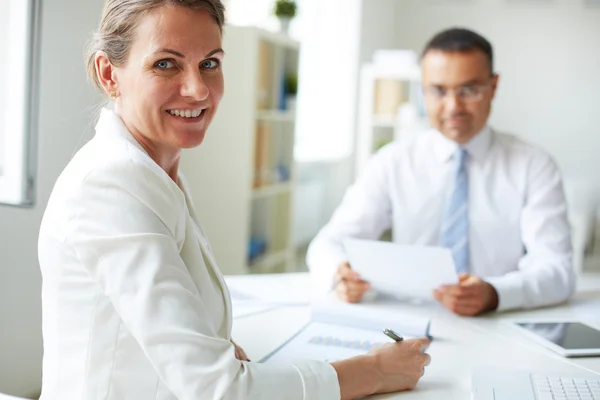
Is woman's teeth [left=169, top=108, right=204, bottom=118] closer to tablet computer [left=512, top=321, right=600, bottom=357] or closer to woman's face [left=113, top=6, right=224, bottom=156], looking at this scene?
woman's face [left=113, top=6, right=224, bottom=156]

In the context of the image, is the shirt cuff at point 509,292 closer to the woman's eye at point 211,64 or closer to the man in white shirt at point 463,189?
the man in white shirt at point 463,189

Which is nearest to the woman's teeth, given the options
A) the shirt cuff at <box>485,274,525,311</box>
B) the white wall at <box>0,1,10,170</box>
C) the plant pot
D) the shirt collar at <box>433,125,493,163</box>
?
the white wall at <box>0,1,10,170</box>

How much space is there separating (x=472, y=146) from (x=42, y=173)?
142cm

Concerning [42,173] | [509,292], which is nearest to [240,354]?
[509,292]

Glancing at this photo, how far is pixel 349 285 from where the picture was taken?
180 cm

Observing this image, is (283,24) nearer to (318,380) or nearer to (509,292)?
(509,292)

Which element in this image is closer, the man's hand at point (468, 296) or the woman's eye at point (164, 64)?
the woman's eye at point (164, 64)

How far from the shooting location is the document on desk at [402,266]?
1.70 metres

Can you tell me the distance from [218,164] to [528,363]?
7.88 feet

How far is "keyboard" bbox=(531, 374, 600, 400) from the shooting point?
1.17 m

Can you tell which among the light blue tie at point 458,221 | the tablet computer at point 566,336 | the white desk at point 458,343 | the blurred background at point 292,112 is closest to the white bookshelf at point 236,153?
the blurred background at point 292,112

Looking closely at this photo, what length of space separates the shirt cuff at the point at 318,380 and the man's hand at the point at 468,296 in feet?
2.46

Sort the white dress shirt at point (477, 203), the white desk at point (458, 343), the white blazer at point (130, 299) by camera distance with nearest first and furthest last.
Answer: the white blazer at point (130, 299) → the white desk at point (458, 343) → the white dress shirt at point (477, 203)

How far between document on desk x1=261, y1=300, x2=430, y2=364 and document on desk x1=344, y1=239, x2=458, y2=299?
0.16m
